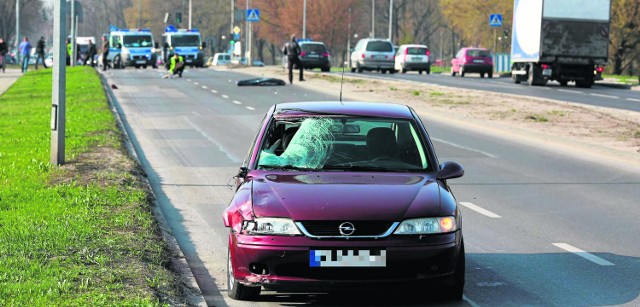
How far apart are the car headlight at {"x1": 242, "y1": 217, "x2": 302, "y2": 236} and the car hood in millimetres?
39

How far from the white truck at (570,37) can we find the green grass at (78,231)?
29.8 m

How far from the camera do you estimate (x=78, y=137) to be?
20.0 meters

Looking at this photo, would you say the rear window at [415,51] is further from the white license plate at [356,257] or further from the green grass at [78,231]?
the white license plate at [356,257]

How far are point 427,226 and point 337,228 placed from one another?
1.84 ft

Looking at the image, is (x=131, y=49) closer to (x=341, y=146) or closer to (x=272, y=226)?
(x=341, y=146)

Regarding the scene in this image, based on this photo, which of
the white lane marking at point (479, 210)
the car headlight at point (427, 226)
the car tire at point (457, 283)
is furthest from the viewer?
the white lane marking at point (479, 210)

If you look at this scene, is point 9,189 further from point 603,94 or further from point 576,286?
point 603,94

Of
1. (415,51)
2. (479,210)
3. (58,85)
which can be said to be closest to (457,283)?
(479,210)

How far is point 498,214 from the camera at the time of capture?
489 inches

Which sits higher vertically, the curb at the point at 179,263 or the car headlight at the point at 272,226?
the car headlight at the point at 272,226

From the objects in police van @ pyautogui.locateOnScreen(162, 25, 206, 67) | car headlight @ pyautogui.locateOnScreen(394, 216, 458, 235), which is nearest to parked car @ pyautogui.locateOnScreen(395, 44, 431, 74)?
police van @ pyautogui.locateOnScreen(162, 25, 206, 67)

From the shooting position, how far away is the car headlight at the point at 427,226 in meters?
7.21

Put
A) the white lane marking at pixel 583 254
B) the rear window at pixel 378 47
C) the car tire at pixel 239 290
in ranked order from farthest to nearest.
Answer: the rear window at pixel 378 47, the white lane marking at pixel 583 254, the car tire at pixel 239 290

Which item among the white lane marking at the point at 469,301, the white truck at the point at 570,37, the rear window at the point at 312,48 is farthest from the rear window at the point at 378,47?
the white lane marking at the point at 469,301
